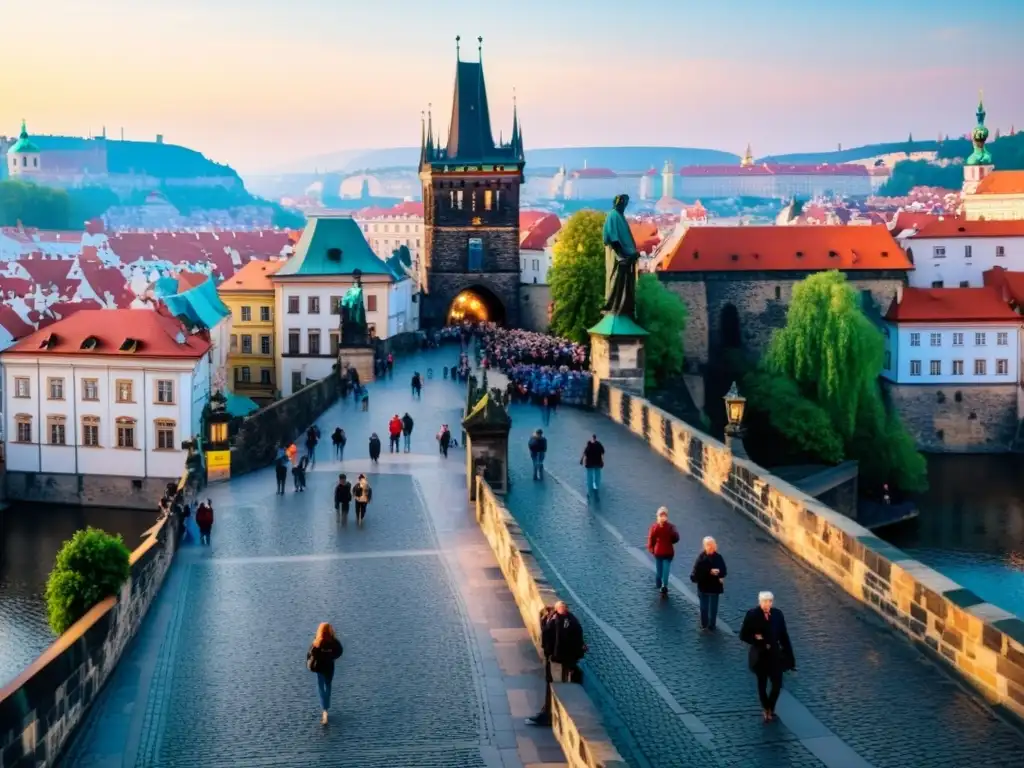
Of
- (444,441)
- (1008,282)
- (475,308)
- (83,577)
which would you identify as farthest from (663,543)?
(475,308)

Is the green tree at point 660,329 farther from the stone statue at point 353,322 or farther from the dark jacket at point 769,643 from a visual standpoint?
the dark jacket at point 769,643

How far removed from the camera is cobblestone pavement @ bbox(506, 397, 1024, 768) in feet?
35.0

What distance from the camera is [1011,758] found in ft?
33.4

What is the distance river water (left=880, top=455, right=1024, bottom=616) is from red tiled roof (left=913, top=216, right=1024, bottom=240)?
15.9 meters

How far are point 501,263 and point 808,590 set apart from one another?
57670mm

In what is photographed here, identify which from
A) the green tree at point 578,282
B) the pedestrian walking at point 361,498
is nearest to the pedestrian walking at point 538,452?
the pedestrian walking at point 361,498

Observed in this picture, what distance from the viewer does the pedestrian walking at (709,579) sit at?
43.3ft

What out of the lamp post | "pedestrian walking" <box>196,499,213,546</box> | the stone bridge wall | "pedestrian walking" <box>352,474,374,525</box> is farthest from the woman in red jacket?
the stone bridge wall

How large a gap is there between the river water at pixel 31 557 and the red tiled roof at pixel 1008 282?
42056 mm

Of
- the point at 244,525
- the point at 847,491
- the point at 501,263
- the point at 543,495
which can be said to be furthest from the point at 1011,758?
the point at 501,263

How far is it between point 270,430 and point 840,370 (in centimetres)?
3385

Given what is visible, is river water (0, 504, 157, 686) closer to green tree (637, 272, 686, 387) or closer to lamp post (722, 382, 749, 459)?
lamp post (722, 382, 749, 459)

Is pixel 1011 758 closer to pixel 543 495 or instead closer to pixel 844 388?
pixel 543 495

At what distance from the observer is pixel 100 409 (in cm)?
4934
